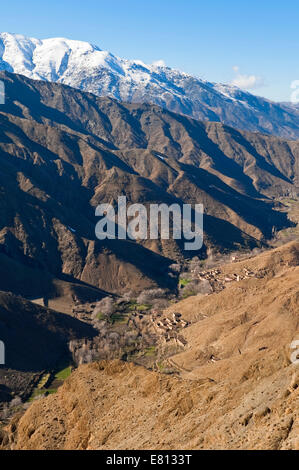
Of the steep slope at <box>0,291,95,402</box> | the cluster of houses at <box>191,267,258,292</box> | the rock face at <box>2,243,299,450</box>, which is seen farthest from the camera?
the cluster of houses at <box>191,267,258,292</box>

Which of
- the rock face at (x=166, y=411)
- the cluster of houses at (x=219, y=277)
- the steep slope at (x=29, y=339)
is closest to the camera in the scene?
the rock face at (x=166, y=411)

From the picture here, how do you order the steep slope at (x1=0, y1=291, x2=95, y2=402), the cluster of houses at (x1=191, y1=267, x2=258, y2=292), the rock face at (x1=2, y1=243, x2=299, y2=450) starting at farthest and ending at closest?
the cluster of houses at (x1=191, y1=267, x2=258, y2=292)
the steep slope at (x1=0, y1=291, x2=95, y2=402)
the rock face at (x1=2, y1=243, x2=299, y2=450)

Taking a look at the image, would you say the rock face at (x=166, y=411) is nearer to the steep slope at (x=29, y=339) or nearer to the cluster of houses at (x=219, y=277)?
the steep slope at (x=29, y=339)

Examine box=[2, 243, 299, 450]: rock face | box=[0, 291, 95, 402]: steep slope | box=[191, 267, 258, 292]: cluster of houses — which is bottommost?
box=[0, 291, 95, 402]: steep slope

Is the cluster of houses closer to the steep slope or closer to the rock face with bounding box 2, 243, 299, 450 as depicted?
the steep slope

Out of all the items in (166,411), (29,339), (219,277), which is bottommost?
(29,339)

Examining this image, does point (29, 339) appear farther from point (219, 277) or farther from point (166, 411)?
point (219, 277)

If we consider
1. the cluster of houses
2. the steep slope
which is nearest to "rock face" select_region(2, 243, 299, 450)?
the steep slope

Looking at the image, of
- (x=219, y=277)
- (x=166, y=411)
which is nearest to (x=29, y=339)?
(x=166, y=411)

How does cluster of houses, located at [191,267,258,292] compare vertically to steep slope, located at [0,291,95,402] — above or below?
above

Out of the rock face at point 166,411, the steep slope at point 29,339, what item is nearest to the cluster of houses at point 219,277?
the steep slope at point 29,339
